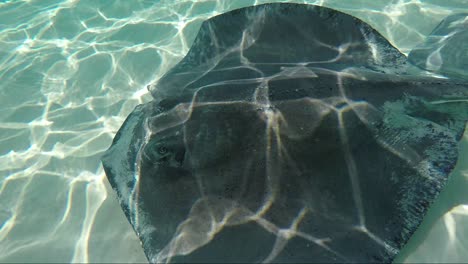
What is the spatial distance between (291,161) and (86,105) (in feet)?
14.8

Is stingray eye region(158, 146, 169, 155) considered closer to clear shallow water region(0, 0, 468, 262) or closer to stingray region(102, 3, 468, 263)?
stingray region(102, 3, 468, 263)

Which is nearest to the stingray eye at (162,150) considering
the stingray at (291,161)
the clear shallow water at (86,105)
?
the stingray at (291,161)

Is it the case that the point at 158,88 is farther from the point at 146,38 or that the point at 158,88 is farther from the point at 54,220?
the point at 146,38

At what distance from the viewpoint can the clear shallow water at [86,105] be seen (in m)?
3.92

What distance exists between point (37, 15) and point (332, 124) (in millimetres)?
9698

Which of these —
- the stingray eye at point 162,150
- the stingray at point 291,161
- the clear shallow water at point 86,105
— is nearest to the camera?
the stingray at point 291,161

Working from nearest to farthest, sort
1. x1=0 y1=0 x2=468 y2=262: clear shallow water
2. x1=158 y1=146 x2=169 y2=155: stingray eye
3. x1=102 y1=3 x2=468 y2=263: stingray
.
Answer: x1=102 y1=3 x2=468 y2=263: stingray → x1=158 y1=146 x2=169 y2=155: stingray eye → x1=0 y1=0 x2=468 y2=262: clear shallow water

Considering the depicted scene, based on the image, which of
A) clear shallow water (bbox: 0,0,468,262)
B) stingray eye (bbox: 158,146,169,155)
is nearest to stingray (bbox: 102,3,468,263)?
stingray eye (bbox: 158,146,169,155)

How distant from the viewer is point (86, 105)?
20.5 ft

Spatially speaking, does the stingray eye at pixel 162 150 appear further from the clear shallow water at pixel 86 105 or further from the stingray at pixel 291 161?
the clear shallow water at pixel 86 105

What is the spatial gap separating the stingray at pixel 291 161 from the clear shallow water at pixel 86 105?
0.78 metres

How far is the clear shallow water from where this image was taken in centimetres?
392

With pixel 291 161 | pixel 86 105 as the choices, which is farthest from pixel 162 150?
pixel 86 105

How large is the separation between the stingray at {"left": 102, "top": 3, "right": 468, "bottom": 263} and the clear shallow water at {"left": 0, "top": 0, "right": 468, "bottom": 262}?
30.8 inches
